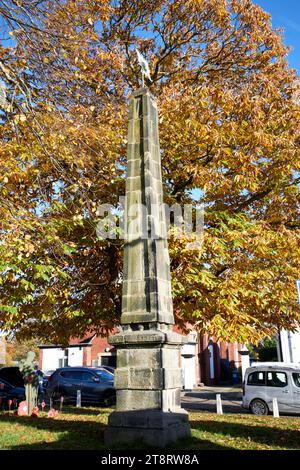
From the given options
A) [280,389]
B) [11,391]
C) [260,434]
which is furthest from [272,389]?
[11,391]

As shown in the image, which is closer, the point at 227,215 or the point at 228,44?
the point at 227,215

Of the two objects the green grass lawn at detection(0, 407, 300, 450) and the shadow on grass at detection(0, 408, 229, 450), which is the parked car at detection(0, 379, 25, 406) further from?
the shadow on grass at detection(0, 408, 229, 450)

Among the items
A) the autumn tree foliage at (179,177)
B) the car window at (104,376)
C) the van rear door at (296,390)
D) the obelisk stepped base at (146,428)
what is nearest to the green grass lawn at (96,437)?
the obelisk stepped base at (146,428)

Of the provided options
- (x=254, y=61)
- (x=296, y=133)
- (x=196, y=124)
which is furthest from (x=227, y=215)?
(x=254, y=61)

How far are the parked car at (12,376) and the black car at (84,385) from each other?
1501 millimetres

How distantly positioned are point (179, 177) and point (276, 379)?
9.08m

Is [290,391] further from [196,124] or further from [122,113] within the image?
[122,113]

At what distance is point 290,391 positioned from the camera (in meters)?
15.3

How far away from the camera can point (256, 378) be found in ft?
53.5

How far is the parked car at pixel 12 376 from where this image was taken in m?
20.2

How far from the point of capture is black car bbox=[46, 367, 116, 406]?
63.7ft

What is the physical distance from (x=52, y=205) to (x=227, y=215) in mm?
4548

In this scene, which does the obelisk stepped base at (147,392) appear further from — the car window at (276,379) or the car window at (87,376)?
the car window at (87,376)
